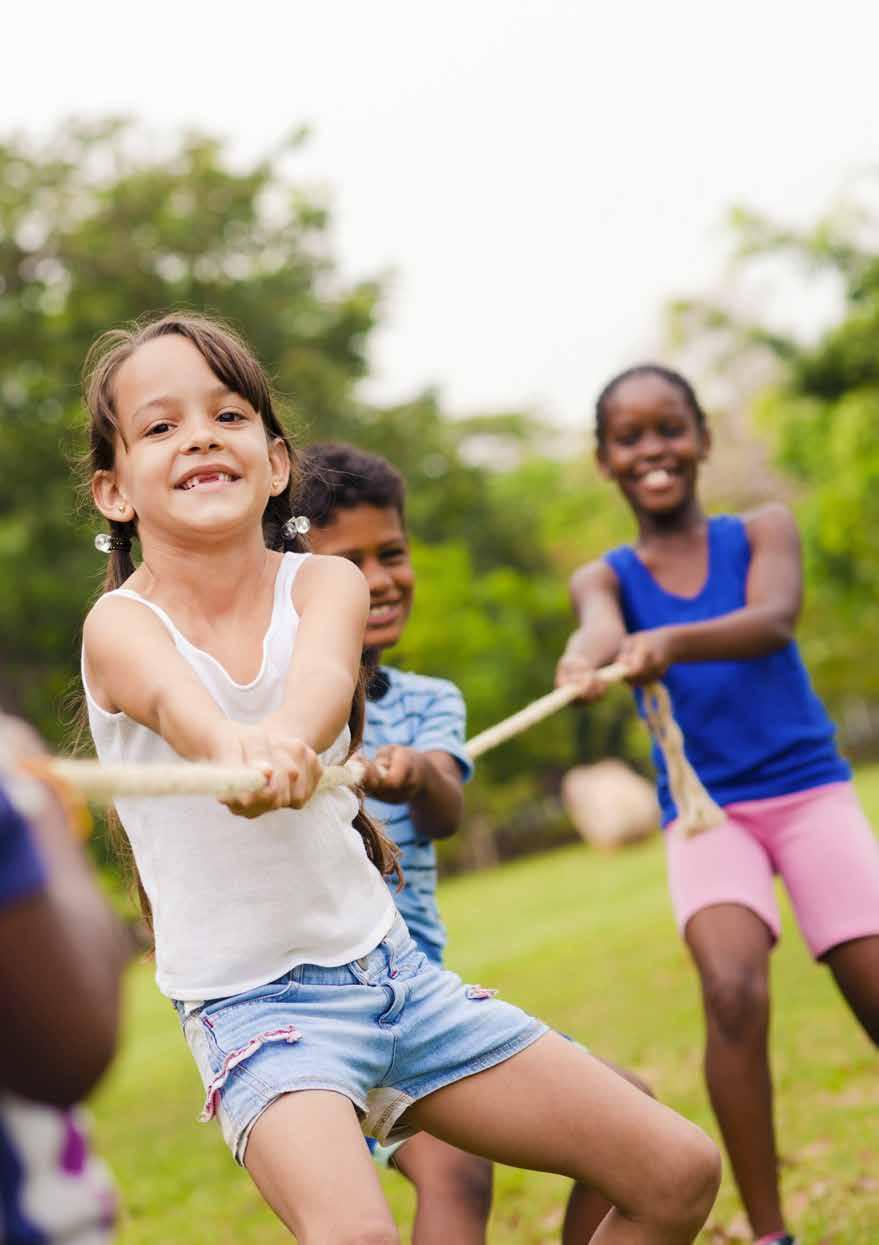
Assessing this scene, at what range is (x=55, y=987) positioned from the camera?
153cm

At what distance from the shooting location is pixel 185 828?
8.20ft

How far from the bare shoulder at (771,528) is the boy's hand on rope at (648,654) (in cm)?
49

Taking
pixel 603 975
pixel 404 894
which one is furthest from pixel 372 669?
pixel 603 975

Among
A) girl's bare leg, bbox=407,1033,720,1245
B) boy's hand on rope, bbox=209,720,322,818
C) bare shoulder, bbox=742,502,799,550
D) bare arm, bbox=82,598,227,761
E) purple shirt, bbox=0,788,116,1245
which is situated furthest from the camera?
bare shoulder, bbox=742,502,799,550

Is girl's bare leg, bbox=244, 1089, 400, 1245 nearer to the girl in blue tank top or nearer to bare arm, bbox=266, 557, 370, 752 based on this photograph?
bare arm, bbox=266, 557, 370, 752

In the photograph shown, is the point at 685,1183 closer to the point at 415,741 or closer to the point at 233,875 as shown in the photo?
the point at 233,875

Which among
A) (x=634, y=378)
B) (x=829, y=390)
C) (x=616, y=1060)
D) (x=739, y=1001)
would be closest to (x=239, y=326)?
(x=829, y=390)

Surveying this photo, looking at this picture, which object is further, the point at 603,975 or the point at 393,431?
the point at 393,431

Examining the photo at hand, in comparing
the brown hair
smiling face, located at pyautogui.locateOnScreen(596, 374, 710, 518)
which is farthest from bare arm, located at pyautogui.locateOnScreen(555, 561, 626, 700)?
the brown hair

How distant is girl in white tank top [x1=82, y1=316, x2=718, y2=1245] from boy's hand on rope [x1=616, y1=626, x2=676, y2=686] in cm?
Result: 138

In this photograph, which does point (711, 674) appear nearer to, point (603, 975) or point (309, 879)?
point (309, 879)

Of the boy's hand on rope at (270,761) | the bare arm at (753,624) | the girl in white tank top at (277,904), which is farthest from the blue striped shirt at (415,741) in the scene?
the boy's hand on rope at (270,761)

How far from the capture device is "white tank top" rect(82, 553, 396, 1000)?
247cm

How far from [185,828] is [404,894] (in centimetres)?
105
